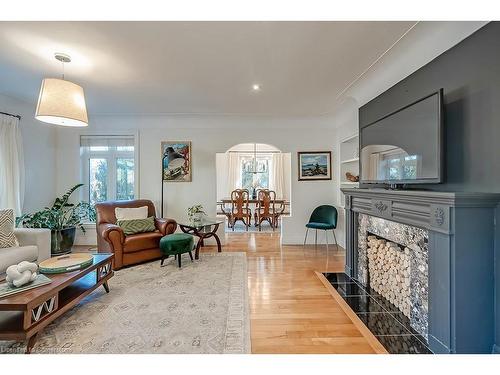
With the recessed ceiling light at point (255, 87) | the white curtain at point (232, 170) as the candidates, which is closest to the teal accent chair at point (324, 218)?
the recessed ceiling light at point (255, 87)

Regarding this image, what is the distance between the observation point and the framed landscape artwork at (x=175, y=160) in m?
4.75

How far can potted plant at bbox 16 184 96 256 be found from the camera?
3.79 m

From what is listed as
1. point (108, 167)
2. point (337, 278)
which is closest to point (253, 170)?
point (108, 167)

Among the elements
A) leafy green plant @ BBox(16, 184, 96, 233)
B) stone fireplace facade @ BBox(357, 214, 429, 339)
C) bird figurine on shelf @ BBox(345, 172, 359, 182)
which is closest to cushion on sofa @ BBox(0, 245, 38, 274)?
leafy green plant @ BBox(16, 184, 96, 233)

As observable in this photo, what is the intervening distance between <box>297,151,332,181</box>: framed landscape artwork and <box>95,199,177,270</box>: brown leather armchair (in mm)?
2691

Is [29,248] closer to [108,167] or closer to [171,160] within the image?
[108,167]

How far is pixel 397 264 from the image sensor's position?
7.54 ft

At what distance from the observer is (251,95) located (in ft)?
11.6

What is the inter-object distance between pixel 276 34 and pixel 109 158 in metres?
4.15

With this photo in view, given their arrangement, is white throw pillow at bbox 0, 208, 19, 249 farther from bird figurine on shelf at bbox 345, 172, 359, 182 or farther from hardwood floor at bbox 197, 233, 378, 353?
bird figurine on shelf at bbox 345, 172, 359, 182

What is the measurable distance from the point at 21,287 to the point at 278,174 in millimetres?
7476
